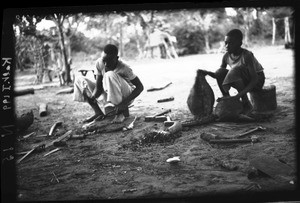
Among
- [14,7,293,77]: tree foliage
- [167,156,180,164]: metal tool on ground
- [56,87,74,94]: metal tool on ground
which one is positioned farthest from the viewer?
[56,87,74,94]: metal tool on ground

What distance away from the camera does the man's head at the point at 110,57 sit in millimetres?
3943

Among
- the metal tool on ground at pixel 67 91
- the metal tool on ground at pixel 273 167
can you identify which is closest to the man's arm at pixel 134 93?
the metal tool on ground at pixel 67 91

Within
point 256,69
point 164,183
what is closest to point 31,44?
point 164,183

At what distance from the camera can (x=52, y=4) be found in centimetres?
385

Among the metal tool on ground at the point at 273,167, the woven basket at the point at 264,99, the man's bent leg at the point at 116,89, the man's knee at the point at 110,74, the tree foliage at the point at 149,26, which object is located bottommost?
the metal tool on ground at the point at 273,167

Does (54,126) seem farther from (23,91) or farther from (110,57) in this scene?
(110,57)

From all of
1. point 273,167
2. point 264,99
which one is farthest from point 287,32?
point 273,167

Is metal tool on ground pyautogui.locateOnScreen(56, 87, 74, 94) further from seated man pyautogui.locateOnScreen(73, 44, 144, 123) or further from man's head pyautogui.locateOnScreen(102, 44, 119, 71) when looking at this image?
man's head pyautogui.locateOnScreen(102, 44, 119, 71)

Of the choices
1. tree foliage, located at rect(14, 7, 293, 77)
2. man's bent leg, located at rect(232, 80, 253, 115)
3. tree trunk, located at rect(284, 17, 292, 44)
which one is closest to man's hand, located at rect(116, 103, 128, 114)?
tree foliage, located at rect(14, 7, 293, 77)

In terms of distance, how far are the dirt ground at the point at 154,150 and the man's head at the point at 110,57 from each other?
0.73 feet

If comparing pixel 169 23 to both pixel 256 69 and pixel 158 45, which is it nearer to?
pixel 158 45

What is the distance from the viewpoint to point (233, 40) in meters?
3.90

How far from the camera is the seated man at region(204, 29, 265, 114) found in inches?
153

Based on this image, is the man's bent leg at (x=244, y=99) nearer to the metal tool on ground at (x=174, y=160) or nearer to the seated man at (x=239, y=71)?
the seated man at (x=239, y=71)
